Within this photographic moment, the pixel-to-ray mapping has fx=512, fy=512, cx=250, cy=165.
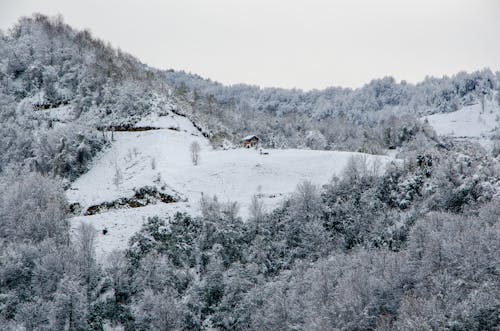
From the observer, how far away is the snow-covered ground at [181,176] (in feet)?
238

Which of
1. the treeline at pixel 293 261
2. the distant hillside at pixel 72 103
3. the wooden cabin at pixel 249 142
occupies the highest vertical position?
the distant hillside at pixel 72 103

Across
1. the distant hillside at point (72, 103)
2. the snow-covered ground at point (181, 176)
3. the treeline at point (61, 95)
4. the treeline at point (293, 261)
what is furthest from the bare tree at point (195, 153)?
the treeline at point (61, 95)

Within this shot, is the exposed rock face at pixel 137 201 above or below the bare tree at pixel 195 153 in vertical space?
below

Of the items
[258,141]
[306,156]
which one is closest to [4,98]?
[258,141]

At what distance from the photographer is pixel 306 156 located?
284 ft

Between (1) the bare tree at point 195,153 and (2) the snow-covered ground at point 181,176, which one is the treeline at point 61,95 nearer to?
(2) the snow-covered ground at point 181,176

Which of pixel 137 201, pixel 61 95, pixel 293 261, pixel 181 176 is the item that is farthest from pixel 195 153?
pixel 61 95

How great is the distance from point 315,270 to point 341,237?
1092 centimetres

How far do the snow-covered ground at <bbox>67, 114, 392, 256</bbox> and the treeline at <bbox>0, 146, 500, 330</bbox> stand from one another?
3267 millimetres

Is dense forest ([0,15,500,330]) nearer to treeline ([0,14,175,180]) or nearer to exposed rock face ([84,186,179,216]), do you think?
treeline ([0,14,175,180])

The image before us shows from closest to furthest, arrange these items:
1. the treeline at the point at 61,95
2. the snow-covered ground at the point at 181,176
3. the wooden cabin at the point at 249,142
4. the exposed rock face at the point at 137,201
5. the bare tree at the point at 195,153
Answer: the snow-covered ground at the point at 181,176, the exposed rock face at the point at 137,201, the bare tree at the point at 195,153, the treeline at the point at 61,95, the wooden cabin at the point at 249,142

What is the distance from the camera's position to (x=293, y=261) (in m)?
65.6

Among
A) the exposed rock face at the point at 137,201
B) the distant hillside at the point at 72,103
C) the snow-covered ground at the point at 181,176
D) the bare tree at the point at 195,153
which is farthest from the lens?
the distant hillside at the point at 72,103

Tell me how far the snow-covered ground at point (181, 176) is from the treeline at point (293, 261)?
10.7ft
